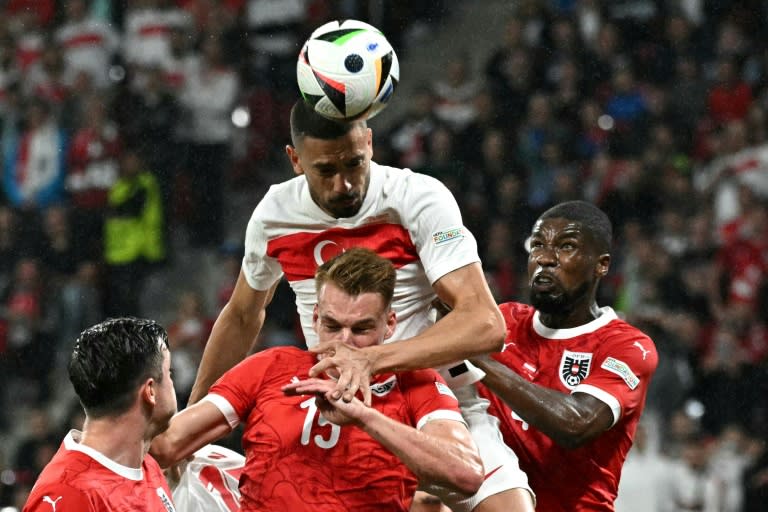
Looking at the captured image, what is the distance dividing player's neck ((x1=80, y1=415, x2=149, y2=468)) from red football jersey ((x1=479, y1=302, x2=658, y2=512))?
5.81ft

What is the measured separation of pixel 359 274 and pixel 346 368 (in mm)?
338

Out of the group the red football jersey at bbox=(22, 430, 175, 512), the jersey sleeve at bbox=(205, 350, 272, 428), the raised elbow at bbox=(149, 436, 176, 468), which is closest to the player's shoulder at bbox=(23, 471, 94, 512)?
the red football jersey at bbox=(22, 430, 175, 512)

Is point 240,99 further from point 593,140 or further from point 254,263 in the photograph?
point 254,263

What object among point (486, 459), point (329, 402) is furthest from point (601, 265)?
point (329, 402)

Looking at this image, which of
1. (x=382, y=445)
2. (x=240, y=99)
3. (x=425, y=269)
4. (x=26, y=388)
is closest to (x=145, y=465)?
(x=382, y=445)

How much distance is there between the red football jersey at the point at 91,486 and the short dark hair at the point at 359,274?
30.5 inches

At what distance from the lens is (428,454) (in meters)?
3.48

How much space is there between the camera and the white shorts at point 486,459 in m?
4.37

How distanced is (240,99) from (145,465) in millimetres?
7527

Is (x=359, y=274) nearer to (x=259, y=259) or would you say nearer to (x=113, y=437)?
(x=113, y=437)

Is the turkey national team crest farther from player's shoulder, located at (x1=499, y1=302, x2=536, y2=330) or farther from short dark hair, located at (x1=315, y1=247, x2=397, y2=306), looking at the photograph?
short dark hair, located at (x1=315, y1=247, x2=397, y2=306)

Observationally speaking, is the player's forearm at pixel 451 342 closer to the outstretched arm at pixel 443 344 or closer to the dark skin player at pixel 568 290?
the outstretched arm at pixel 443 344

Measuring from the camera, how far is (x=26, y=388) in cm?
1012

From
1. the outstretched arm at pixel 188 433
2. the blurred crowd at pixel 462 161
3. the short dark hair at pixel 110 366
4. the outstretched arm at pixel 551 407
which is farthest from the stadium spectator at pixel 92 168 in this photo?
the short dark hair at pixel 110 366
